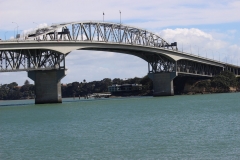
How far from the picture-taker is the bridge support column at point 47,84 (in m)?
96.8

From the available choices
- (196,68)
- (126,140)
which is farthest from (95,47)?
(126,140)

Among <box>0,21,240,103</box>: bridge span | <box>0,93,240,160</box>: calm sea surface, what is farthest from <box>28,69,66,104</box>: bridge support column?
<box>0,93,240,160</box>: calm sea surface

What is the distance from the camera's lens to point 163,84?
13925cm

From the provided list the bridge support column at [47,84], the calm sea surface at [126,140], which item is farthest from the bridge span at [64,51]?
the calm sea surface at [126,140]

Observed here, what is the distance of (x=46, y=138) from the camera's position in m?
40.1

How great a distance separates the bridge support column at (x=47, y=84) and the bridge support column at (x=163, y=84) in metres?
46.4

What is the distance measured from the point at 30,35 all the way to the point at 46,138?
5969 centimetres

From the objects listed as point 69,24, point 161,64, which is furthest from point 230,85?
point 69,24

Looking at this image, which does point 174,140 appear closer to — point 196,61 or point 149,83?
point 196,61

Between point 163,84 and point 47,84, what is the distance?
164 feet

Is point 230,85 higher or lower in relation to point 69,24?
lower

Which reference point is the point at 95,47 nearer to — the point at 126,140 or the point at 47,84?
the point at 47,84

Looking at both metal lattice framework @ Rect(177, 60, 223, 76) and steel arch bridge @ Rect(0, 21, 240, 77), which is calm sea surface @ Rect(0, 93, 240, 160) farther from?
metal lattice framework @ Rect(177, 60, 223, 76)

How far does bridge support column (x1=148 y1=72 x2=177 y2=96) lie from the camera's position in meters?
138
